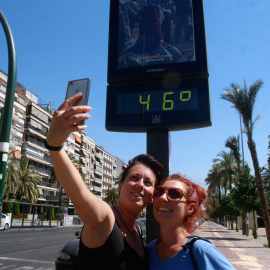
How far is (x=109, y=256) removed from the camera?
1356 mm

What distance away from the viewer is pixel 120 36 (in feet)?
11.1

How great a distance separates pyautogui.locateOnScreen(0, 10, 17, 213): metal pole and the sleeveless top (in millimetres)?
4094

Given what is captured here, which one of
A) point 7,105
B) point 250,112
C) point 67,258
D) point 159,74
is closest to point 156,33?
point 159,74

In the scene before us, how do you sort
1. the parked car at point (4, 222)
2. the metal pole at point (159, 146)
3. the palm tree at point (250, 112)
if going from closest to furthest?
1. the metal pole at point (159, 146)
2. the palm tree at point (250, 112)
3. the parked car at point (4, 222)

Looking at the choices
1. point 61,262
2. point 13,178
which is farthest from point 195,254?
point 13,178

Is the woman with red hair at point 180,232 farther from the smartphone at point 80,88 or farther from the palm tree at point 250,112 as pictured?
the palm tree at point 250,112

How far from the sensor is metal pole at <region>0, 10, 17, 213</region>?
4.99 metres

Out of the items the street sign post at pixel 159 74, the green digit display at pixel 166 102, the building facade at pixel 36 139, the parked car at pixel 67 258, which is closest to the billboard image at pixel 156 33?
the street sign post at pixel 159 74

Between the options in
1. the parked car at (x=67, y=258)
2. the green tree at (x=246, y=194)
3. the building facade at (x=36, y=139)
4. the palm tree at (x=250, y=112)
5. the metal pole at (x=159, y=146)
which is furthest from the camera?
the building facade at (x=36, y=139)

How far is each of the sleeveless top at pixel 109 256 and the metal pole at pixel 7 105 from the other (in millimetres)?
4094

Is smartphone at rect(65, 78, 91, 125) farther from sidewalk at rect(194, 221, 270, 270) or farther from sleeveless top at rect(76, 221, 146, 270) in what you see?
sidewalk at rect(194, 221, 270, 270)

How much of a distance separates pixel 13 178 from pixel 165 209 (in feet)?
117

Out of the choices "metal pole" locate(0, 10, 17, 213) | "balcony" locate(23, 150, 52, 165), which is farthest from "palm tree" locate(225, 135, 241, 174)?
"balcony" locate(23, 150, 52, 165)

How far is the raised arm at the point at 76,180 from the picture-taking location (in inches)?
47.8
